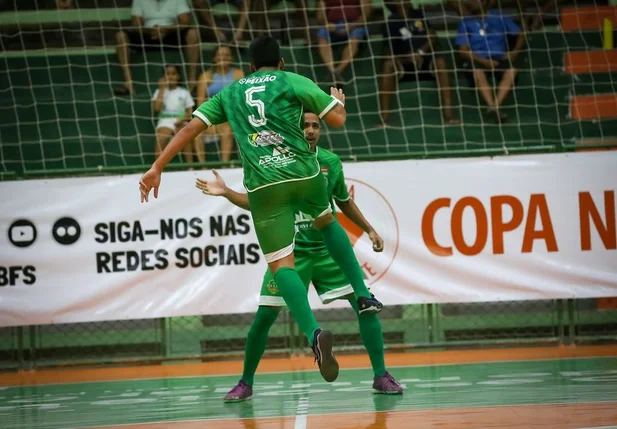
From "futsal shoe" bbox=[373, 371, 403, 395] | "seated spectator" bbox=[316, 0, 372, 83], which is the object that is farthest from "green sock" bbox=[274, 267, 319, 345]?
"seated spectator" bbox=[316, 0, 372, 83]

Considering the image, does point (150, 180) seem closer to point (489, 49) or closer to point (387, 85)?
point (387, 85)

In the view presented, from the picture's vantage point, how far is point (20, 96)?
1348 cm

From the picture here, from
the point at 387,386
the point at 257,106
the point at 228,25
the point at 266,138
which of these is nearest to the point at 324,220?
the point at 266,138

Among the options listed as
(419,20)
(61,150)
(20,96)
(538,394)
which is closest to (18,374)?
(61,150)

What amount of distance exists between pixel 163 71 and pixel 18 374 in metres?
4.84

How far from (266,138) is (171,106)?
6.88 meters

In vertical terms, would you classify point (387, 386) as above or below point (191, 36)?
below

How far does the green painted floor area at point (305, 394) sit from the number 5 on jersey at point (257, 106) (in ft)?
6.53

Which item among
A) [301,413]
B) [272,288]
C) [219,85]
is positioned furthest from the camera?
[219,85]

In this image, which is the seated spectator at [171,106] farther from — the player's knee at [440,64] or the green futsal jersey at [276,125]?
the green futsal jersey at [276,125]

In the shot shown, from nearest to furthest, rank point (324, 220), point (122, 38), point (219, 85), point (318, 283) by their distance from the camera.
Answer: point (324, 220) → point (318, 283) → point (219, 85) → point (122, 38)

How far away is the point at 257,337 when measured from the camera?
7.33 meters

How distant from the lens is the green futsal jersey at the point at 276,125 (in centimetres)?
591

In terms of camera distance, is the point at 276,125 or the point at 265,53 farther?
the point at 265,53
